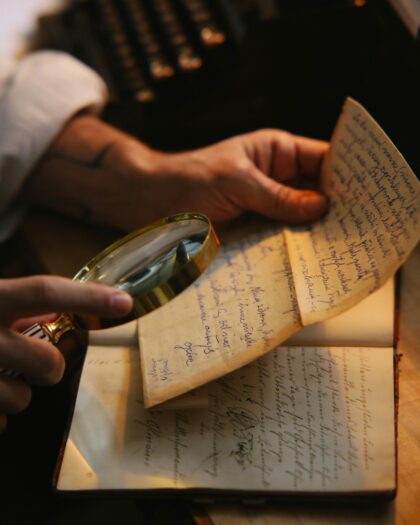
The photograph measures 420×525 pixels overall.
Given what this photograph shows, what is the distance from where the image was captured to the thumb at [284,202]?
0.92 metres

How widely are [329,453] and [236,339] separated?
17 cm

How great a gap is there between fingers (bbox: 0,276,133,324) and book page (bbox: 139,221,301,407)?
156mm

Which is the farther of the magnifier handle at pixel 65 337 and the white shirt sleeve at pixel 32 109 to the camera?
the white shirt sleeve at pixel 32 109

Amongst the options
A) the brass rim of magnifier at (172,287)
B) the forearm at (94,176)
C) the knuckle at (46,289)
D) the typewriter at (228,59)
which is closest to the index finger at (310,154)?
the typewriter at (228,59)

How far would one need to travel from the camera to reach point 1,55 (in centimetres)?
130

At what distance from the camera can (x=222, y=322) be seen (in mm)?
827

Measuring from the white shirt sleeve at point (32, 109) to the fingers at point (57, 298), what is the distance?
17.1 inches

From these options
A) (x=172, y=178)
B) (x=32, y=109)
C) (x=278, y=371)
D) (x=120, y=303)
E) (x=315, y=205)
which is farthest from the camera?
(x=32, y=109)

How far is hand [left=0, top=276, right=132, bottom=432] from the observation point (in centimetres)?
66

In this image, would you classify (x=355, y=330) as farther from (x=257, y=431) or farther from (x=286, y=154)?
(x=286, y=154)

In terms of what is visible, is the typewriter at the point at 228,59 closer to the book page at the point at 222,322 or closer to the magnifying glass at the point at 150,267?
the book page at the point at 222,322

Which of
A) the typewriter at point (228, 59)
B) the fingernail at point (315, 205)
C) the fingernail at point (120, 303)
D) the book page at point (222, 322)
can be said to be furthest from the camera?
the typewriter at point (228, 59)

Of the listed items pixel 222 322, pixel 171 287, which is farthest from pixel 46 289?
pixel 222 322

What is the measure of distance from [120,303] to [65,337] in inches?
9.1
